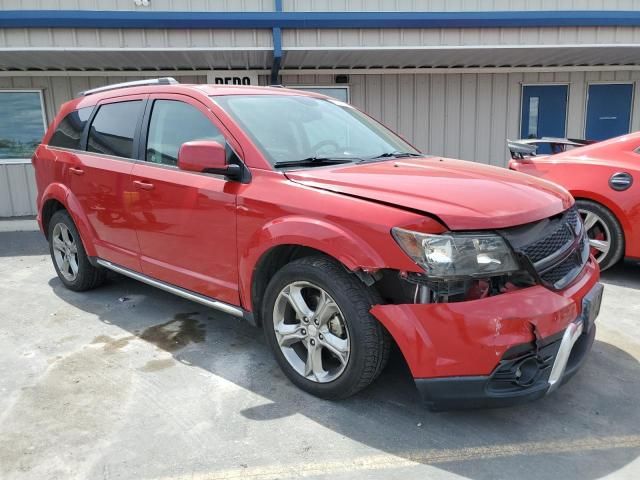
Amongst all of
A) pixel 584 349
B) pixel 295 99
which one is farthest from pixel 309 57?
pixel 584 349

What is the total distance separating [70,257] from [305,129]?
285 cm

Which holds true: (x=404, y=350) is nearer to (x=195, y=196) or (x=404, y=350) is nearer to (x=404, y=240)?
(x=404, y=240)

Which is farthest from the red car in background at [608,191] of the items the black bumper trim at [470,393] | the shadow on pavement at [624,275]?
the black bumper trim at [470,393]

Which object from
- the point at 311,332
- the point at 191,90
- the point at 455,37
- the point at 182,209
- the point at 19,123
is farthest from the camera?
the point at 19,123

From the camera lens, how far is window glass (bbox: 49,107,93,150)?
4.65 metres

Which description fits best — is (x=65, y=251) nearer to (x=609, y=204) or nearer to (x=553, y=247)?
(x=553, y=247)

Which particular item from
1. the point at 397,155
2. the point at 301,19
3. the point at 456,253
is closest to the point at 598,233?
the point at 397,155

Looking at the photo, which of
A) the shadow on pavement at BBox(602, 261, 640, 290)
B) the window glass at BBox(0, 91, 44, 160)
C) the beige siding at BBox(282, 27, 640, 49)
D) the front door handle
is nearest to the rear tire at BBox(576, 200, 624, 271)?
the shadow on pavement at BBox(602, 261, 640, 290)

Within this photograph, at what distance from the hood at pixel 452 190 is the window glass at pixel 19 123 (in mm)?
7673

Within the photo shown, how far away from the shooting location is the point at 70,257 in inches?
196

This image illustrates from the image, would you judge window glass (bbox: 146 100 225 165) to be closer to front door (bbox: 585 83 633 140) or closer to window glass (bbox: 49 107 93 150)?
window glass (bbox: 49 107 93 150)

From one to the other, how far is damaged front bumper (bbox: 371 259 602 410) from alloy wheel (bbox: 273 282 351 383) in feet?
1.13

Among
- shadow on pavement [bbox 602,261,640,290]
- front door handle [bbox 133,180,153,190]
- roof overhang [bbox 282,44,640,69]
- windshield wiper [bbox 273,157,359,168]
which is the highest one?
roof overhang [bbox 282,44,640,69]
